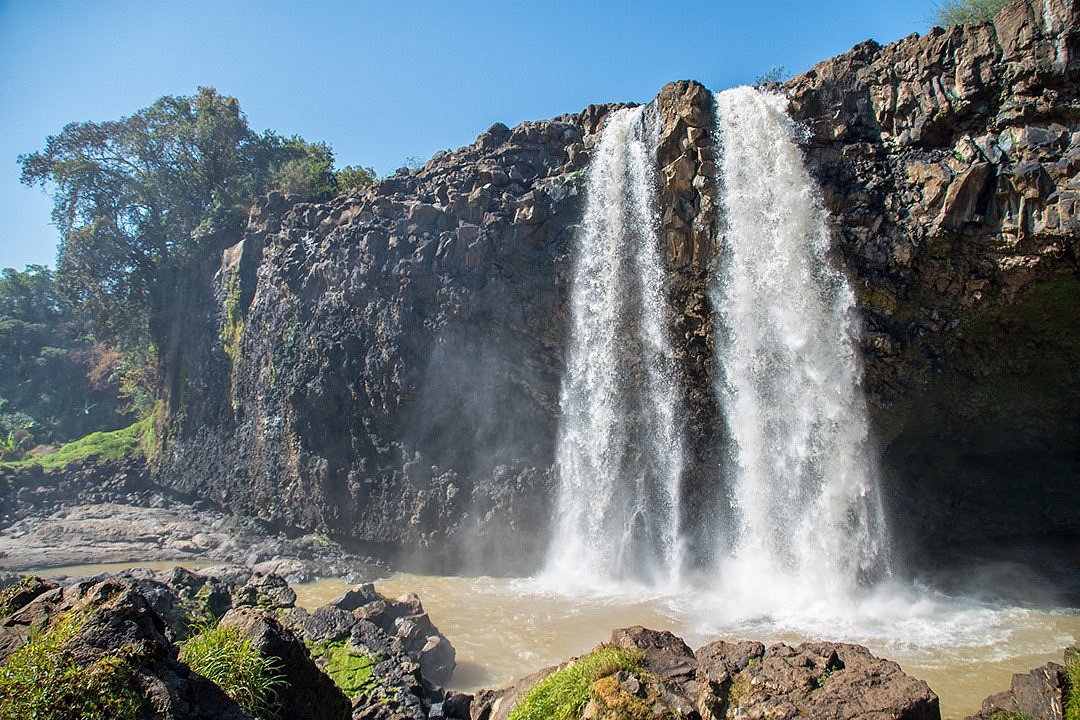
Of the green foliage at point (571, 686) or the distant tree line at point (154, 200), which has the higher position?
the distant tree line at point (154, 200)

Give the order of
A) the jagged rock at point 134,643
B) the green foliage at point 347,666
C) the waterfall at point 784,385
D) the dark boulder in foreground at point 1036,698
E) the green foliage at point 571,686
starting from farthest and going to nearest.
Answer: the waterfall at point 784,385 < the green foliage at point 347,666 < the dark boulder in foreground at point 1036,698 < the green foliage at point 571,686 < the jagged rock at point 134,643

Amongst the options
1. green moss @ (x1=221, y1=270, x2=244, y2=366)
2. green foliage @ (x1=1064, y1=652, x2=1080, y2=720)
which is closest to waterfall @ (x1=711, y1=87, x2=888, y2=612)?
green foliage @ (x1=1064, y1=652, x2=1080, y2=720)

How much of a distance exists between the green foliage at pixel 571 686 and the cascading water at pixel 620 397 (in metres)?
11.7

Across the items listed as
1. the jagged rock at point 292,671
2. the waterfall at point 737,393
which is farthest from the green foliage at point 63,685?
the waterfall at point 737,393

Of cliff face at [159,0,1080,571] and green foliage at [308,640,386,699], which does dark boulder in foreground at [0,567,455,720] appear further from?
cliff face at [159,0,1080,571]

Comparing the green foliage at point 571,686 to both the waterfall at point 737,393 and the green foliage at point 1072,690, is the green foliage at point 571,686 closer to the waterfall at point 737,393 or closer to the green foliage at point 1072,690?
the green foliage at point 1072,690

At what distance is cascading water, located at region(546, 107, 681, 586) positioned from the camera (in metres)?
19.0

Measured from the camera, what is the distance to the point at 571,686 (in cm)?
649

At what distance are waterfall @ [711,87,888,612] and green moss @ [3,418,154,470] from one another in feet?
91.9

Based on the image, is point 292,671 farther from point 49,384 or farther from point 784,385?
point 49,384

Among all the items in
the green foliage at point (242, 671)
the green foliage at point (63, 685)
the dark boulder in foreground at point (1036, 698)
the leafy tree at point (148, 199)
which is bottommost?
the dark boulder in foreground at point (1036, 698)

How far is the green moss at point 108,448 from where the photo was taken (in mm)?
30453

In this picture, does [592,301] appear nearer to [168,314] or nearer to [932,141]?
[932,141]

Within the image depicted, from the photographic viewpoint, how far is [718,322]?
1800 cm
